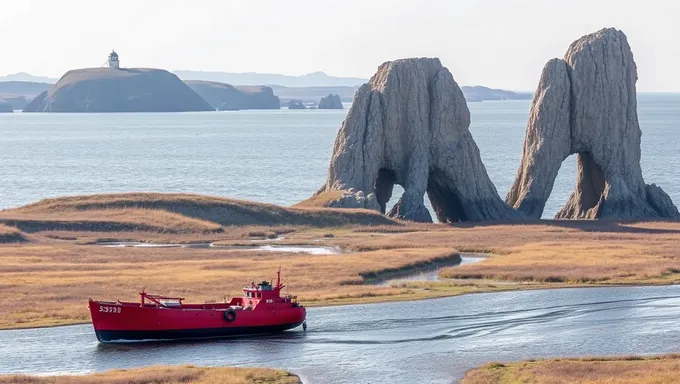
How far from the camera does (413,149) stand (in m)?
141

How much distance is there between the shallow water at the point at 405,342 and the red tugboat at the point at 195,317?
2.78ft

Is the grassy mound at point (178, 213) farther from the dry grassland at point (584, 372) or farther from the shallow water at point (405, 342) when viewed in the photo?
the dry grassland at point (584, 372)

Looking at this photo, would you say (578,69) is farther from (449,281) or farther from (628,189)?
(449,281)

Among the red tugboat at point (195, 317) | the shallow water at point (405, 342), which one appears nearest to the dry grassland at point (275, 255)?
the shallow water at point (405, 342)

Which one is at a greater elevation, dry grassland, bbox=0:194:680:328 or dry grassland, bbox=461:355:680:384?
dry grassland, bbox=461:355:680:384

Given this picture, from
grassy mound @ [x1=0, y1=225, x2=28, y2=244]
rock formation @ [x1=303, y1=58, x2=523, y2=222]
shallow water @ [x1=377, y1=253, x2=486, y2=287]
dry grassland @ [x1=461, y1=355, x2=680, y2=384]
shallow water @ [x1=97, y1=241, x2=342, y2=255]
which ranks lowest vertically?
shallow water @ [x1=97, y1=241, x2=342, y2=255]

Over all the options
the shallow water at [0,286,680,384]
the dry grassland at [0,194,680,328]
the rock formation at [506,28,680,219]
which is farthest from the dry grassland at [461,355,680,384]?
the rock formation at [506,28,680,219]

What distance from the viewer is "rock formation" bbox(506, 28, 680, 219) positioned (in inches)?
5566

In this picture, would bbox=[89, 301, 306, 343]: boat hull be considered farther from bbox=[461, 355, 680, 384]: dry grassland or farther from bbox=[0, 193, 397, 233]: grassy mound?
bbox=[0, 193, 397, 233]: grassy mound

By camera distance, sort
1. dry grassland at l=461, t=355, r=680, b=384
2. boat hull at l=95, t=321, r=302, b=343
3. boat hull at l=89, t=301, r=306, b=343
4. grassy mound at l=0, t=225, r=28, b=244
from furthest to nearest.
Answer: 1. grassy mound at l=0, t=225, r=28, b=244
2. boat hull at l=95, t=321, r=302, b=343
3. boat hull at l=89, t=301, r=306, b=343
4. dry grassland at l=461, t=355, r=680, b=384

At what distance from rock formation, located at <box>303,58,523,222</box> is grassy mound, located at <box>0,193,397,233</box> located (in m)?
5.82

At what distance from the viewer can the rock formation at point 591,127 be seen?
141375 mm

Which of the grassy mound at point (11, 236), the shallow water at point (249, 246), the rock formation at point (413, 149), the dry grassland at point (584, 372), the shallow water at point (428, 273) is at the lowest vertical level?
the shallow water at point (249, 246)

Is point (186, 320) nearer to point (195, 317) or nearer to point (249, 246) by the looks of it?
point (195, 317)
